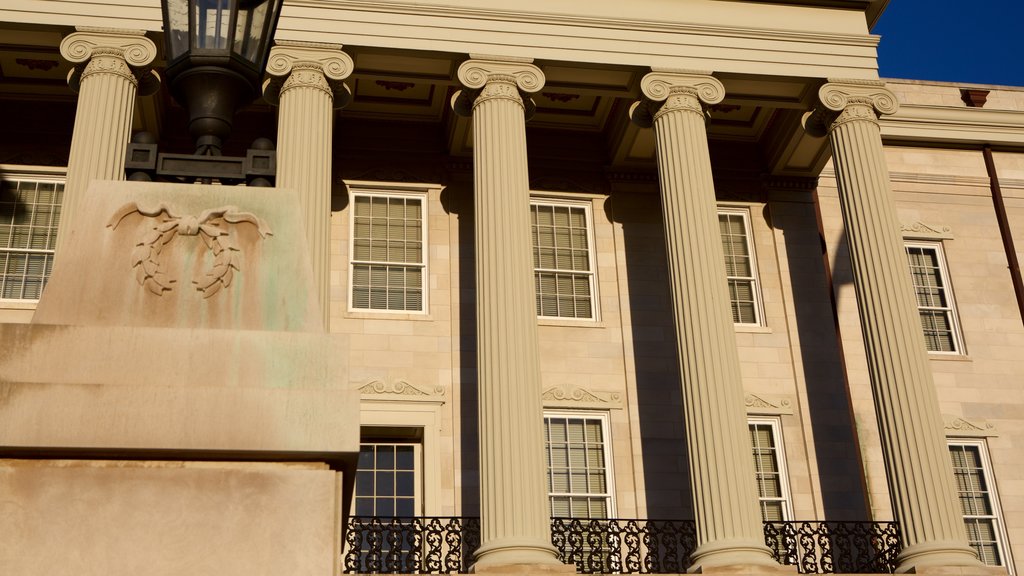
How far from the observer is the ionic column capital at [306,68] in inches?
754

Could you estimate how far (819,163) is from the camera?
78.0 feet

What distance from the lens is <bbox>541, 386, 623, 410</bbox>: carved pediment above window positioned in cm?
2112

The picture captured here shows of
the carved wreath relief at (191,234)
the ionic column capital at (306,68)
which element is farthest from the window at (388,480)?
the carved wreath relief at (191,234)

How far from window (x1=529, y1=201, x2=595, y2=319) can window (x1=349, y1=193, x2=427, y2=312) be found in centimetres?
220

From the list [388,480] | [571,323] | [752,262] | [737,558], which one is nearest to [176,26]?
[737,558]

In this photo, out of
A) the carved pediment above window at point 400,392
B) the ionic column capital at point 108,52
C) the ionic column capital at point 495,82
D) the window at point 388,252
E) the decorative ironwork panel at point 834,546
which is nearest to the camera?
the ionic column capital at point 108,52

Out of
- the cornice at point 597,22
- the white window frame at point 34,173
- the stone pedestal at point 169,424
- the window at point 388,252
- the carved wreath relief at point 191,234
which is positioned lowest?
the stone pedestal at point 169,424

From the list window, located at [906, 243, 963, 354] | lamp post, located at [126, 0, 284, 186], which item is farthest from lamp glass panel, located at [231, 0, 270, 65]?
window, located at [906, 243, 963, 354]

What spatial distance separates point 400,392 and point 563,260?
4.24 m

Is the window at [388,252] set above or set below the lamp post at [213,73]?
above

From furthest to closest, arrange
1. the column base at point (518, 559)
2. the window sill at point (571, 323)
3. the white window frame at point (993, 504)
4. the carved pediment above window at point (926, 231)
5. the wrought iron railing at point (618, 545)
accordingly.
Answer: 1. the carved pediment above window at point (926, 231)
2. the window sill at point (571, 323)
3. the white window frame at point (993, 504)
4. the wrought iron railing at point (618, 545)
5. the column base at point (518, 559)

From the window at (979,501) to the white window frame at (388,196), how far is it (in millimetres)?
10118

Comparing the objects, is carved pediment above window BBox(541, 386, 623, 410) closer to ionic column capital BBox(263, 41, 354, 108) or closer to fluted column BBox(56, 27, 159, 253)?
ionic column capital BBox(263, 41, 354, 108)

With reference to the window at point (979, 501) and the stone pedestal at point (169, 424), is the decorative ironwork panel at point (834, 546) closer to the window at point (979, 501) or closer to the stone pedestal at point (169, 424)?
the window at point (979, 501)
